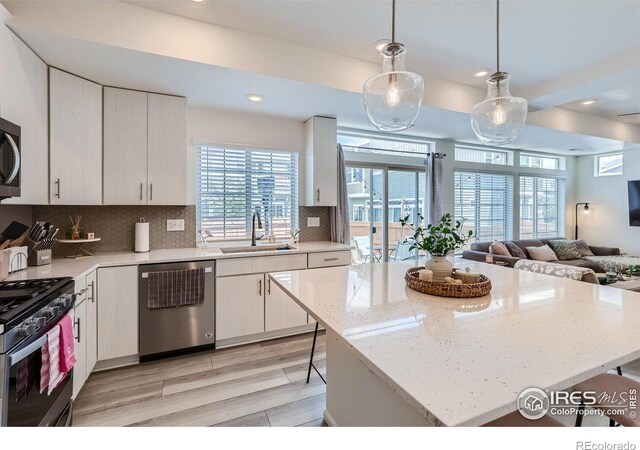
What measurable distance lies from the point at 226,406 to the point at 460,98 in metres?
3.81

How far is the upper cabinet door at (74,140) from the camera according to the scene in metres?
2.36

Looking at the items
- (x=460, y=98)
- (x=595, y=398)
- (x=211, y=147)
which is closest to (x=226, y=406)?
(x=595, y=398)

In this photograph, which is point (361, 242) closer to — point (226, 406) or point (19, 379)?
point (226, 406)

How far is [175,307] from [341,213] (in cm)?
224

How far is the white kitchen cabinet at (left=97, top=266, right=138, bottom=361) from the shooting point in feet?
8.12

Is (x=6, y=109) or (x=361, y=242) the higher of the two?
(x=6, y=109)

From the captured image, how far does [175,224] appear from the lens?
331cm

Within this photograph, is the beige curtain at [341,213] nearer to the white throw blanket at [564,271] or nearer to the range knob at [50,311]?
the white throw blanket at [564,271]

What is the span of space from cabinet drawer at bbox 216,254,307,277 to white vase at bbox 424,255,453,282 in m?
1.69

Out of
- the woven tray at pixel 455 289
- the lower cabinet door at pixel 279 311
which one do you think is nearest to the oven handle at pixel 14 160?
the lower cabinet door at pixel 279 311

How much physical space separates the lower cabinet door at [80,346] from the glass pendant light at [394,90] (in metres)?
2.39

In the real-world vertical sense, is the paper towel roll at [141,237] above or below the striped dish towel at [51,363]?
above

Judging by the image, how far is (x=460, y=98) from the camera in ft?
11.3
